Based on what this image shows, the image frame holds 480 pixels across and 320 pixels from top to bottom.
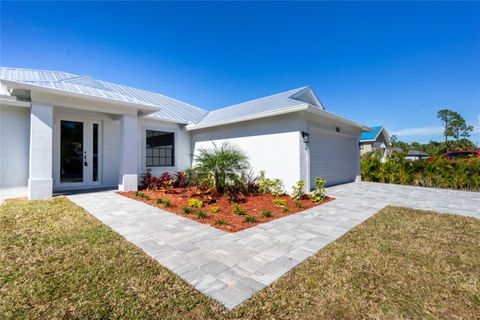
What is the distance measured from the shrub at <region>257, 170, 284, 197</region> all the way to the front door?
280 inches

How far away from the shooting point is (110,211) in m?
5.29

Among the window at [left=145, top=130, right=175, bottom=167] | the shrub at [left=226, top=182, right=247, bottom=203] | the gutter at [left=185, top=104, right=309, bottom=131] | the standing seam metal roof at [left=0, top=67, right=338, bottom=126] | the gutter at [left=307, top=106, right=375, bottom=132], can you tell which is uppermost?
the standing seam metal roof at [left=0, top=67, right=338, bottom=126]

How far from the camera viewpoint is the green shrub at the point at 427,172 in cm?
938

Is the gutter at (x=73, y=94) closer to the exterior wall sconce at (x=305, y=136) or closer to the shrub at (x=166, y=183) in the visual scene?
the shrub at (x=166, y=183)

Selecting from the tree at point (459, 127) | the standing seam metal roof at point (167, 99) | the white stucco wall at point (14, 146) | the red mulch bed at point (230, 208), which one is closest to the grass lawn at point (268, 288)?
the red mulch bed at point (230, 208)

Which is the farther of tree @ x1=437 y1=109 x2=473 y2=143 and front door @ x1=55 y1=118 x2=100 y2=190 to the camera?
tree @ x1=437 y1=109 x2=473 y2=143

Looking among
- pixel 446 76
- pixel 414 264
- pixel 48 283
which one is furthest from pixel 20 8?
pixel 446 76

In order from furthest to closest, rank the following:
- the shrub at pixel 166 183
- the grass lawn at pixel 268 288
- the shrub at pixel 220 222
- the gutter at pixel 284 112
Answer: the shrub at pixel 166 183 < the gutter at pixel 284 112 < the shrub at pixel 220 222 < the grass lawn at pixel 268 288

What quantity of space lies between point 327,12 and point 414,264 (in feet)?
33.1

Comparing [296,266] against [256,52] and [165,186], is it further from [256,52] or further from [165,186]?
[256,52]

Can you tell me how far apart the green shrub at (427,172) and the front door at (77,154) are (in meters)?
14.3

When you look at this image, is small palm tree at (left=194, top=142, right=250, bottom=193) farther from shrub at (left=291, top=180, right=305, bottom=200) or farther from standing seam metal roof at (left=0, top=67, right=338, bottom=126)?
standing seam metal roof at (left=0, top=67, right=338, bottom=126)

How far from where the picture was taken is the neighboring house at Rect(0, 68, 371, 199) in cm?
648

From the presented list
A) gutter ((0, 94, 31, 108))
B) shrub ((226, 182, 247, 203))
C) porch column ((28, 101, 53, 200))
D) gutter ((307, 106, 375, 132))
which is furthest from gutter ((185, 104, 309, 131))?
gutter ((0, 94, 31, 108))
